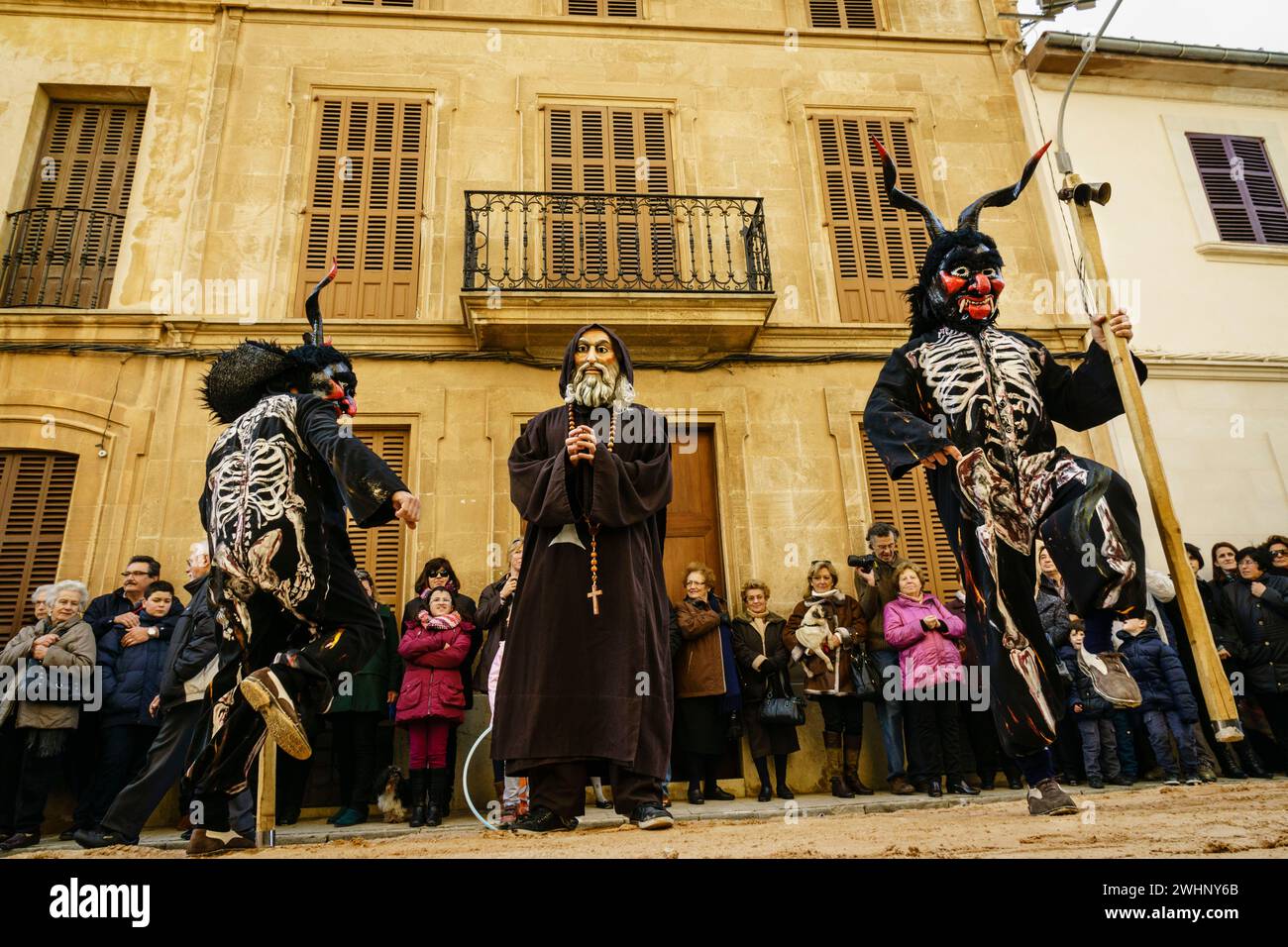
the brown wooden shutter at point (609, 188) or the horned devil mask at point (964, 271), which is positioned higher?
the brown wooden shutter at point (609, 188)

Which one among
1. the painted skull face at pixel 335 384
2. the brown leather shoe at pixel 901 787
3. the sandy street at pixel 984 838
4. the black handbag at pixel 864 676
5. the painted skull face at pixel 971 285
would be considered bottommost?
the brown leather shoe at pixel 901 787

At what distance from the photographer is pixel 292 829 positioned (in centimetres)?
697

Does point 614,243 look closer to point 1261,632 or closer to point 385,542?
point 385,542

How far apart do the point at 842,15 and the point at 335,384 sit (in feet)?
38.7

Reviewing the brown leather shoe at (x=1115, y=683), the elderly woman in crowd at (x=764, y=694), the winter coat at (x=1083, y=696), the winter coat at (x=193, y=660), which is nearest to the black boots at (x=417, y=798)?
the winter coat at (x=193, y=660)

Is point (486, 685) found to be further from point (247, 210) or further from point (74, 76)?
point (74, 76)

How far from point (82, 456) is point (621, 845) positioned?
29.9ft

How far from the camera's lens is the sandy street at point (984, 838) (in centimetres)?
233

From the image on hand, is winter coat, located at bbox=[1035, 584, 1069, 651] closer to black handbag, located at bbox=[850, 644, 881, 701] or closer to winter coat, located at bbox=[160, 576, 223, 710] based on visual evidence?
black handbag, located at bbox=[850, 644, 881, 701]

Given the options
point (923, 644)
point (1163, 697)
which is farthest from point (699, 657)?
point (1163, 697)

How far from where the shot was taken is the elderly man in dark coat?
11.8 ft

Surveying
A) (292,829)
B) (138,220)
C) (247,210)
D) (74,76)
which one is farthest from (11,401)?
(292,829)

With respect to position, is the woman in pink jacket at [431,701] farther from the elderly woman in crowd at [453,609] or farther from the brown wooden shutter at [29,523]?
the brown wooden shutter at [29,523]

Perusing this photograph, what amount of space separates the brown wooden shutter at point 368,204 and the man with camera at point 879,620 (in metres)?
6.35
